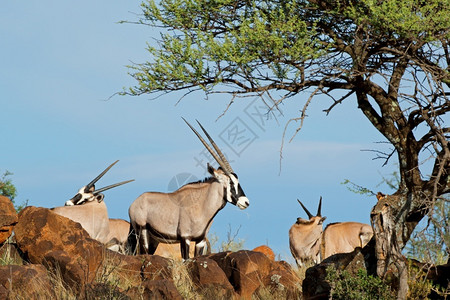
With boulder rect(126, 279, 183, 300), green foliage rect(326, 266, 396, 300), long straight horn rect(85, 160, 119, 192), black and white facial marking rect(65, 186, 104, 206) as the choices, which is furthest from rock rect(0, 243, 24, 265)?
green foliage rect(326, 266, 396, 300)

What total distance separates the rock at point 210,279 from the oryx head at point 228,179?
237 centimetres

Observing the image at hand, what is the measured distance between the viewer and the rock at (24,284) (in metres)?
8.07

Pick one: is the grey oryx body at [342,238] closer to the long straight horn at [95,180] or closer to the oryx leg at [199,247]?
the oryx leg at [199,247]

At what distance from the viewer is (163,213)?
12250 millimetres

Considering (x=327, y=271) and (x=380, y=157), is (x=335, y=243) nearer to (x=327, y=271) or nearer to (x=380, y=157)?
(x=380, y=157)

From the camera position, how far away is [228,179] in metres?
12.0

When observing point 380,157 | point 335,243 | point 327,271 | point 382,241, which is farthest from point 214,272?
point 335,243

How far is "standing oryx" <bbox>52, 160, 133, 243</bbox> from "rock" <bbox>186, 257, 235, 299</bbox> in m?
4.24

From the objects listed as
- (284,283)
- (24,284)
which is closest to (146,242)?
(284,283)

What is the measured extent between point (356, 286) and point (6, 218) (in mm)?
5219

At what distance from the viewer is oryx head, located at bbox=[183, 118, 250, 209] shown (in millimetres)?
11930

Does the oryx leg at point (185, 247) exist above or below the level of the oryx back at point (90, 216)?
below

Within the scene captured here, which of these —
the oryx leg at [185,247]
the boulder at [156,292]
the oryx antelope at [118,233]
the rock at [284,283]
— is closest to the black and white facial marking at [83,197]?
the oryx antelope at [118,233]

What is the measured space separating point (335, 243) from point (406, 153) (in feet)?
15.4
